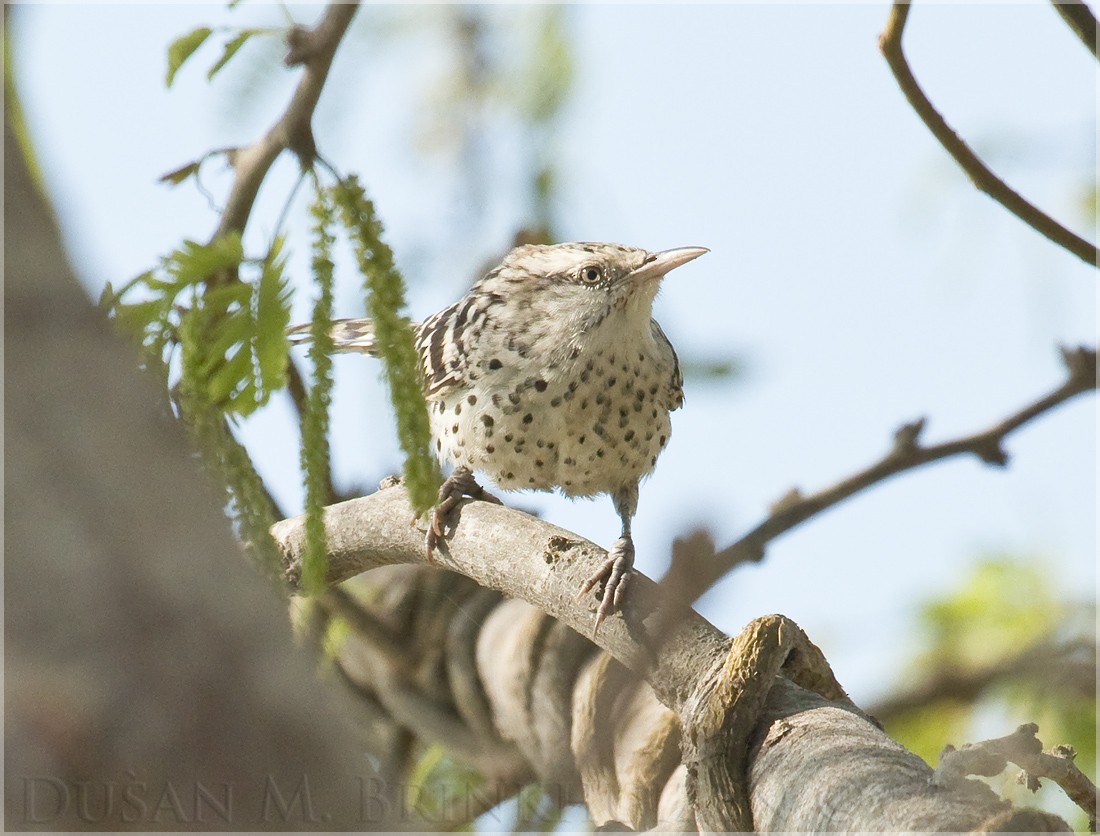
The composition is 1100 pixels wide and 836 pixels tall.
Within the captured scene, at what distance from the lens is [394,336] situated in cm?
178

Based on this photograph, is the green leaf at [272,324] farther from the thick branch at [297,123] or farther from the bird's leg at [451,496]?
the bird's leg at [451,496]

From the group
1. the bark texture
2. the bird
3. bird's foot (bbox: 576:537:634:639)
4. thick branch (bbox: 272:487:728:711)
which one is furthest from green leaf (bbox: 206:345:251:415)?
the bird

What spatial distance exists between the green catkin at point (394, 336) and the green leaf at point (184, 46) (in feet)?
3.17

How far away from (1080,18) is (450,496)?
2.02m

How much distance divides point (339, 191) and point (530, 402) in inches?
86.8

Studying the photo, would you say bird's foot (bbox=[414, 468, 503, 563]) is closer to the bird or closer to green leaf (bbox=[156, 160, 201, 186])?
the bird

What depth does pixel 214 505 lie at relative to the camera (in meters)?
1.03

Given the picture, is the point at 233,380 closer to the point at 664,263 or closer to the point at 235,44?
the point at 235,44

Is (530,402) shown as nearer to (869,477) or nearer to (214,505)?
Answer: (869,477)

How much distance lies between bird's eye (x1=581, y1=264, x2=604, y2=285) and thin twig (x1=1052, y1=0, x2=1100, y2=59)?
6.06 ft

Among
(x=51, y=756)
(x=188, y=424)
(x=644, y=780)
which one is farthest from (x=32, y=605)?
(x=644, y=780)

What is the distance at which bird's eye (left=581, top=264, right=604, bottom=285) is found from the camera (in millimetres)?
4270

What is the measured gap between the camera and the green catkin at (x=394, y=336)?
5.69 feet

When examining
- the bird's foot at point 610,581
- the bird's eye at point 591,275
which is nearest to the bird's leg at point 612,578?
the bird's foot at point 610,581
